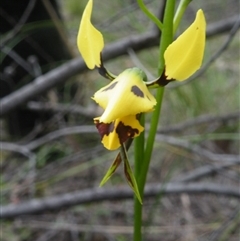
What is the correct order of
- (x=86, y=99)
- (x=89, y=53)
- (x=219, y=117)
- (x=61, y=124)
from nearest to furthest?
(x=89, y=53) < (x=219, y=117) < (x=61, y=124) < (x=86, y=99)

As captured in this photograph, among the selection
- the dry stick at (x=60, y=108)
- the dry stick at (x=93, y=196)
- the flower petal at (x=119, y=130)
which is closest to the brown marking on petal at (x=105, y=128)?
the flower petal at (x=119, y=130)

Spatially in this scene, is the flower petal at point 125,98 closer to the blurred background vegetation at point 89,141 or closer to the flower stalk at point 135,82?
the flower stalk at point 135,82

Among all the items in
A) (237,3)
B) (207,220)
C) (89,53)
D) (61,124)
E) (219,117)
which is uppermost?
(237,3)

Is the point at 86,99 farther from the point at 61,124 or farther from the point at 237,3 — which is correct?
the point at 237,3

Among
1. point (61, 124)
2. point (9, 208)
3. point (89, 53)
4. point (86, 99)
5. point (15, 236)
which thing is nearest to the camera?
point (89, 53)

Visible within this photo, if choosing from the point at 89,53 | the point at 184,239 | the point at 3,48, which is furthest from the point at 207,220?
the point at 89,53

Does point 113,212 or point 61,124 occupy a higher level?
point 61,124

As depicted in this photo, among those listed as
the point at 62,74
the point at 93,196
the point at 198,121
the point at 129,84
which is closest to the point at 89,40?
the point at 129,84
